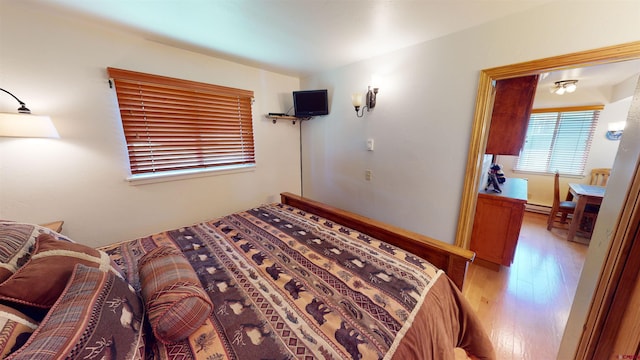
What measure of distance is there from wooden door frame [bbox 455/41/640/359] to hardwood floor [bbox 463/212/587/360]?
1.87 feet

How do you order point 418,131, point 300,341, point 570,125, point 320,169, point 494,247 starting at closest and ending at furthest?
point 300,341
point 418,131
point 494,247
point 320,169
point 570,125

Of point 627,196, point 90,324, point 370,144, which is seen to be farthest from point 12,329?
point 370,144

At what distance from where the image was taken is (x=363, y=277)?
113 centimetres

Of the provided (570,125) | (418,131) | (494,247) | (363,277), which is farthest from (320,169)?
(570,125)

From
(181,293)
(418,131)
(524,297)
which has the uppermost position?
(418,131)

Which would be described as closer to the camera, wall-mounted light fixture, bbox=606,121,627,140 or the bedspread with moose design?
the bedspread with moose design

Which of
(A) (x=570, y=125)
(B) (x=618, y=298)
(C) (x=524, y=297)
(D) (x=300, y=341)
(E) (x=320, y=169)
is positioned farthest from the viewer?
(A) (x=570, y=125)

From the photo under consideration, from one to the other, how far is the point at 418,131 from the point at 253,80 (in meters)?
2.01

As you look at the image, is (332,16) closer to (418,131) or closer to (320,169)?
(418,131)

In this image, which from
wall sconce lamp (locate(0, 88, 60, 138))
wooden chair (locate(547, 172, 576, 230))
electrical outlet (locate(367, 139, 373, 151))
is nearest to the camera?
wall sconce lamp (locate(0, 88, 60, 138))

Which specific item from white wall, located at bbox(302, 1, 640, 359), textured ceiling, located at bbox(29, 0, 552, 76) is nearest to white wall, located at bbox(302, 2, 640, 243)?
white wall, located at bbox(302, 1, 640, 359)

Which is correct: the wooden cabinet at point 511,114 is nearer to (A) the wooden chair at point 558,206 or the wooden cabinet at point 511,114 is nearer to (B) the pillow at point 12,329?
(A) the wooden chair at point 558,206

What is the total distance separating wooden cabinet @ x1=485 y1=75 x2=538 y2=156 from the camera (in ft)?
6.20

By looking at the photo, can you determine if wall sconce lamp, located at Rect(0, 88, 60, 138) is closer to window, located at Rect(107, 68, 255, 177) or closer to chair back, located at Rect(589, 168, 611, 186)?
window, located at Rect(107, 68, 255, 177)
